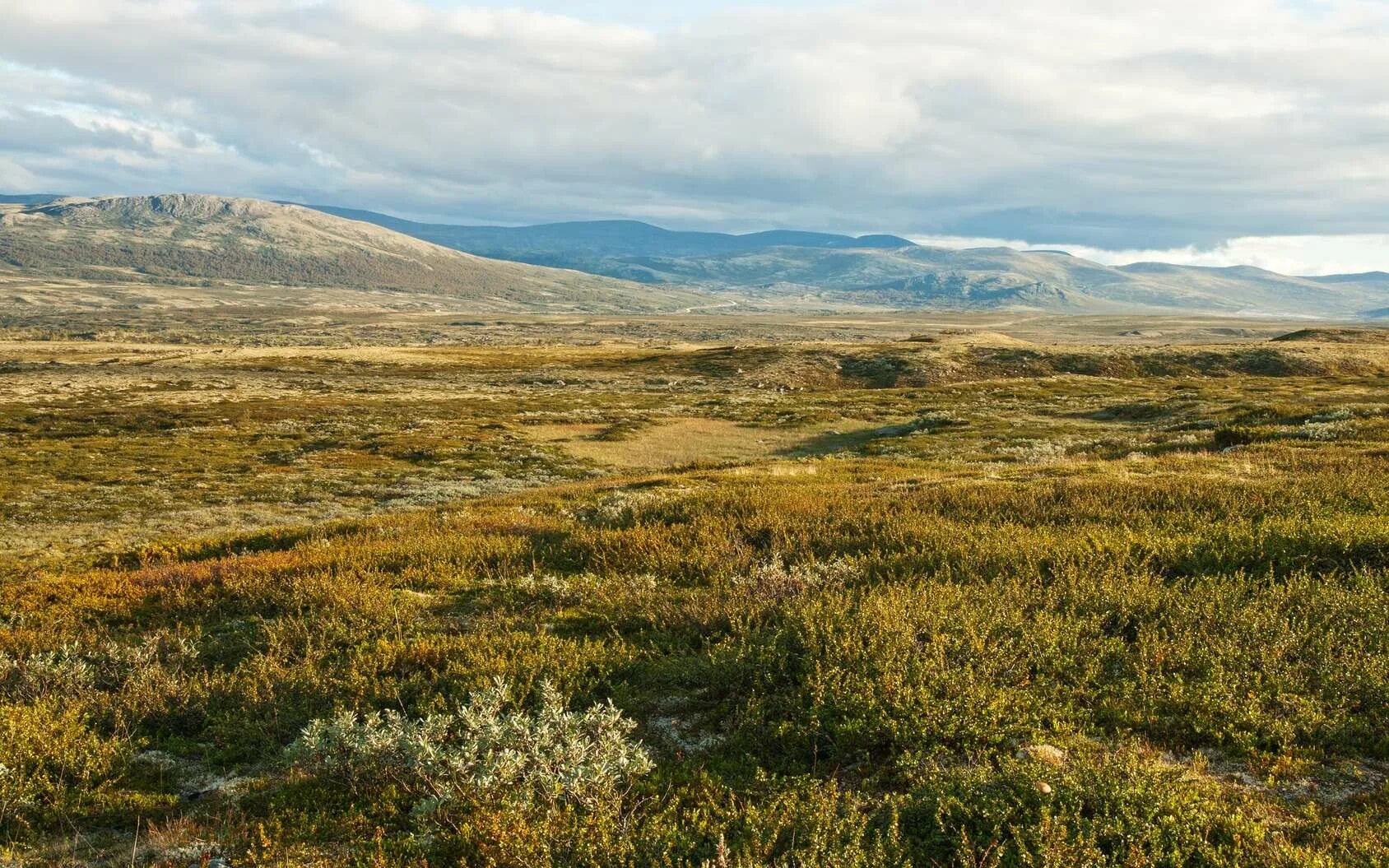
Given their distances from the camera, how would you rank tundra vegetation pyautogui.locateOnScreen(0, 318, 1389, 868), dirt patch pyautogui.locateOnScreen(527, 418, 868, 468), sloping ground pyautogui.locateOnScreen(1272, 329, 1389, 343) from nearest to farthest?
tundra vegetation pyautogui.locateOnScreen(0, 318, 1389, 868)
dirt patch pyautogui.locateOnScreen(527, 418, 868, 468)
sloping ground pyautogui.locateOnScreen(1272, 329, 1389, 343)

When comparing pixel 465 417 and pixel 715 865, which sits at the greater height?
pixel 715 865

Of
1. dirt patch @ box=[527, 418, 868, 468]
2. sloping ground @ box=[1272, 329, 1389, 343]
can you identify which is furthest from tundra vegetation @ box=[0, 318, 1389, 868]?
sloping ground @ box=[1272, 329, 1389, 343]

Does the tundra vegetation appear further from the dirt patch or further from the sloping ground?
the sloping ground

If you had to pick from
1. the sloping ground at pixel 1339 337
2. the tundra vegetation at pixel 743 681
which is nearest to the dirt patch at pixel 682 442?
the tundra vegetation at pixel 743 681

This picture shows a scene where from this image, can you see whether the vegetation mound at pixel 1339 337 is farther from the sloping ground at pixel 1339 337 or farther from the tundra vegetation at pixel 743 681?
the tundra vegetation at pixel 743 681

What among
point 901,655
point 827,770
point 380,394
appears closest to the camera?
point 827,770

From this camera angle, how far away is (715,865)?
458cm

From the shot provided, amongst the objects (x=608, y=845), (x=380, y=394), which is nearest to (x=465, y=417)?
(x=380, y=394)

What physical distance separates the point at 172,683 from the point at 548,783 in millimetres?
4561

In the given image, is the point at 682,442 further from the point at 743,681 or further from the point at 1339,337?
the point at 1339,337

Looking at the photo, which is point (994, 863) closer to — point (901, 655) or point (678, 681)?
point (901, 655)

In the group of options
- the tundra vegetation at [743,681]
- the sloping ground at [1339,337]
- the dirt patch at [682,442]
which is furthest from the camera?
the sloping ground at [1339,337]

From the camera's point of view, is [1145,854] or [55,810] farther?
[55,810]

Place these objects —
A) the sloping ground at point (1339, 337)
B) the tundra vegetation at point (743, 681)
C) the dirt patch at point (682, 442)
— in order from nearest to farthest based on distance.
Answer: the tundra vegetation at point (743, 681)
the dirt patch at point (682, 442)
the sloping ground at point (1339, 337)
